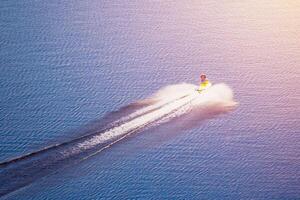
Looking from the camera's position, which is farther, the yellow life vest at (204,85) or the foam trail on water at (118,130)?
the yellow life vest at (204,85)

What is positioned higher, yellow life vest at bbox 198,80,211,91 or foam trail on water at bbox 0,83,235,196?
yellow life vest at bbox 198,80,211,91

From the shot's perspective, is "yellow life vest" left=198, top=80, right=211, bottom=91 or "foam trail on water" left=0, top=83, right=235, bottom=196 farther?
"yellow life vest" left=198, top=80, right=211, bottom=91

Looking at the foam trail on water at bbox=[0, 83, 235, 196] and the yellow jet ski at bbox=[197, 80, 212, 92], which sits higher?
the yellow jet ski at bbox=[197, 80, 212, 92]

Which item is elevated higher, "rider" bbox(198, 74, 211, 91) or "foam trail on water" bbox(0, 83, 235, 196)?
"rider" bbox(198, 74, 211, 91)

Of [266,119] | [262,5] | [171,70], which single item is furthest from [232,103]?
[262,5]

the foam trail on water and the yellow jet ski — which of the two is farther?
the yellow jet ski

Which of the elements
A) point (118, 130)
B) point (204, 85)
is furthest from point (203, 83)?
point (118, 130)

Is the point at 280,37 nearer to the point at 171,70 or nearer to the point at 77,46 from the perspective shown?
the point at 171,70

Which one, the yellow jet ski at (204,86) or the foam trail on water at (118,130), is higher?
the yellow jet ski at (204,86)
